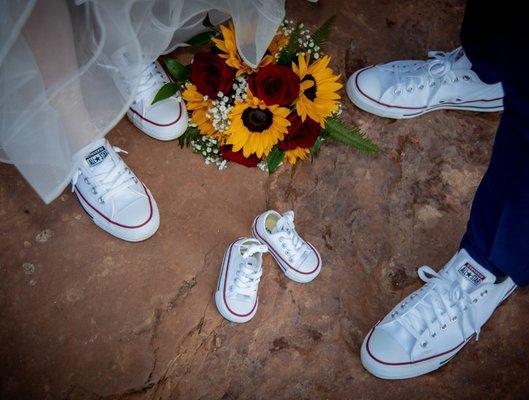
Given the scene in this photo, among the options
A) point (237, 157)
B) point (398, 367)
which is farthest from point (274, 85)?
point (398, 367)

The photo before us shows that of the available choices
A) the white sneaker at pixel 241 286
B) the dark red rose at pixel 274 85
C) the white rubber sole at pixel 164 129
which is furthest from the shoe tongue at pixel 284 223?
the white rubber sole at pixel 164 129

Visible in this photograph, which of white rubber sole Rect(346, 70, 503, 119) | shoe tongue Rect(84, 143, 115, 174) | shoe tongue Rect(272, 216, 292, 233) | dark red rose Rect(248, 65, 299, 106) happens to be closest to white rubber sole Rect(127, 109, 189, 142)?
shoe tongue Rect(84, 143, 115, 174)

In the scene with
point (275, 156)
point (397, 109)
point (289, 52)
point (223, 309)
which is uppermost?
point (289, 52)

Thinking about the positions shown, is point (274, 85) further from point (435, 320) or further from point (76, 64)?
point (435, 320)

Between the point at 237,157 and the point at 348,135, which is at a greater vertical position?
the point at 348,135

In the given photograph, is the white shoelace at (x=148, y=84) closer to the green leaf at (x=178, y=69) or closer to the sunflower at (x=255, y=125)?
the green leaf at (x=178, y=69)

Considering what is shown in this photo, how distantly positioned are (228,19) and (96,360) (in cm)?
131

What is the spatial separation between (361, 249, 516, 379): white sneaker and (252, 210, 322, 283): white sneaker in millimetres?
326

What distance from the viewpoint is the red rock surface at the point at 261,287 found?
1.68 m

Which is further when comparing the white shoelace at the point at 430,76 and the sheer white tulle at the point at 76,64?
the white shoelace at the point at 430,76

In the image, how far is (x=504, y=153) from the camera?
58.4 inches

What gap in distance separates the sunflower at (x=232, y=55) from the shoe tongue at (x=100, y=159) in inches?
21.4

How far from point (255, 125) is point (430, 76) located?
0.88 meters

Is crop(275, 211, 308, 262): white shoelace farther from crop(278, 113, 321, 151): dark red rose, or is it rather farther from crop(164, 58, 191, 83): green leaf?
crop(164, 58, 191, 83): green leaf
